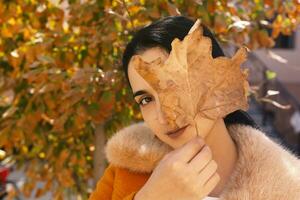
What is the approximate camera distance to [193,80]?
3.41ft

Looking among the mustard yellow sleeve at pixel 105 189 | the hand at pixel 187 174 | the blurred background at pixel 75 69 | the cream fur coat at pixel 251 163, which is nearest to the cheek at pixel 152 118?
the hand at pixel 187 174

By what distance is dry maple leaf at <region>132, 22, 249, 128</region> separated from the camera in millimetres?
1020

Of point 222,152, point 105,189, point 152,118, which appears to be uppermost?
point 152,118

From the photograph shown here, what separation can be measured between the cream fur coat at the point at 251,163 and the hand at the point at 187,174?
26cm

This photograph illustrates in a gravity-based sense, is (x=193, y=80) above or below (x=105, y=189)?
above

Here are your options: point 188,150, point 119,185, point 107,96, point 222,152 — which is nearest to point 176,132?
point 188,150

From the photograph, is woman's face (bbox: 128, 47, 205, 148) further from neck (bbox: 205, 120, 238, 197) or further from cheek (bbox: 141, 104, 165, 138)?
neck (bbox: 205, 120, 238, 197)

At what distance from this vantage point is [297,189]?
137 centimetres

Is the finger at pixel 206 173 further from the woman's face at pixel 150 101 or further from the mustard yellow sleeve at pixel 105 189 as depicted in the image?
the mustard yellow sleeve at pixel 105 189

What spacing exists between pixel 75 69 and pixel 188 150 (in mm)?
1434

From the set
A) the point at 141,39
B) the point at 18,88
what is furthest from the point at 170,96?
the point at 18,88

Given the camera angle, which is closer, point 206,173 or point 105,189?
point 206,173

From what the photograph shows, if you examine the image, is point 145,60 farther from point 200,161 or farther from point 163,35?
point 200,161

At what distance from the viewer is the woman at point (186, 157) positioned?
1121mm
